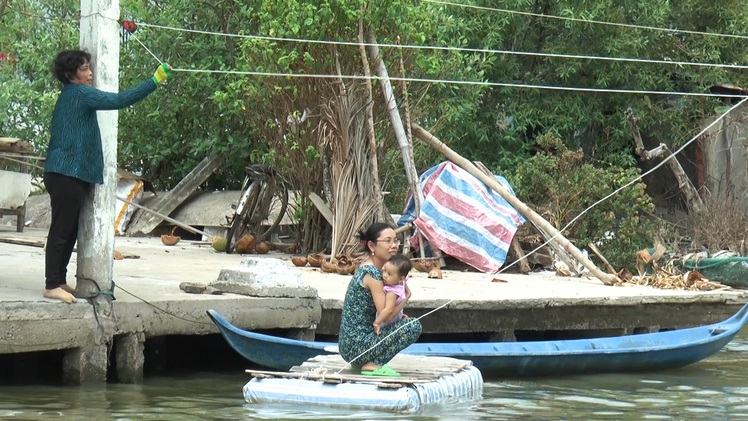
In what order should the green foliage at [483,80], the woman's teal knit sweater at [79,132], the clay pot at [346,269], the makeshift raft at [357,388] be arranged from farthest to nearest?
the green foliage at [483,80] → the clay pot at [346,269] → the woman's teal knit sweater at [79,132] → the makeshift raft at [357,388]

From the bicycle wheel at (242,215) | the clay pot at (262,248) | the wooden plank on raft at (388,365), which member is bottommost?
the wooden plank on raft at (388,365)

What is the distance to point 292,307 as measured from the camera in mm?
9031

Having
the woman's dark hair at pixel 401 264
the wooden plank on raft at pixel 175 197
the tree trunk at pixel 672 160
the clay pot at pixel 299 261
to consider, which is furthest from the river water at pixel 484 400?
the wooden plank on raft at pixel 175 197

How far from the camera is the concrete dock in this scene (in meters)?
7.83

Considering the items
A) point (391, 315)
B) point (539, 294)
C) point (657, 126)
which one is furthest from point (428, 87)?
point (391, 315)

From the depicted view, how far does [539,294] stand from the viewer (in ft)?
35.2

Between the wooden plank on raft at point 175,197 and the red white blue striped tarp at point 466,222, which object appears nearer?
the red white blue striped tarp at point 466,222

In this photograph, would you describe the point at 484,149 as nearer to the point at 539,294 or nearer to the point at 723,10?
the point at 723,10

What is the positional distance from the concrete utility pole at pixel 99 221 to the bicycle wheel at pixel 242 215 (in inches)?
239

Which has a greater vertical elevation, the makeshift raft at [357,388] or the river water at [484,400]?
the makeshift raft at [357,388]

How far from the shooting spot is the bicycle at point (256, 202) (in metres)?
14.1

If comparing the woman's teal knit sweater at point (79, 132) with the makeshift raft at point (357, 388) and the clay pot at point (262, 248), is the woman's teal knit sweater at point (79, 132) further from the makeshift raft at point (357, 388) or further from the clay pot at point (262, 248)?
the clay pot at point (262, 248)

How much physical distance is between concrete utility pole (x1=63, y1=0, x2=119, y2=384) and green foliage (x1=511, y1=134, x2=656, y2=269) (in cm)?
730

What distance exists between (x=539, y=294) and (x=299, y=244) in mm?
4335
